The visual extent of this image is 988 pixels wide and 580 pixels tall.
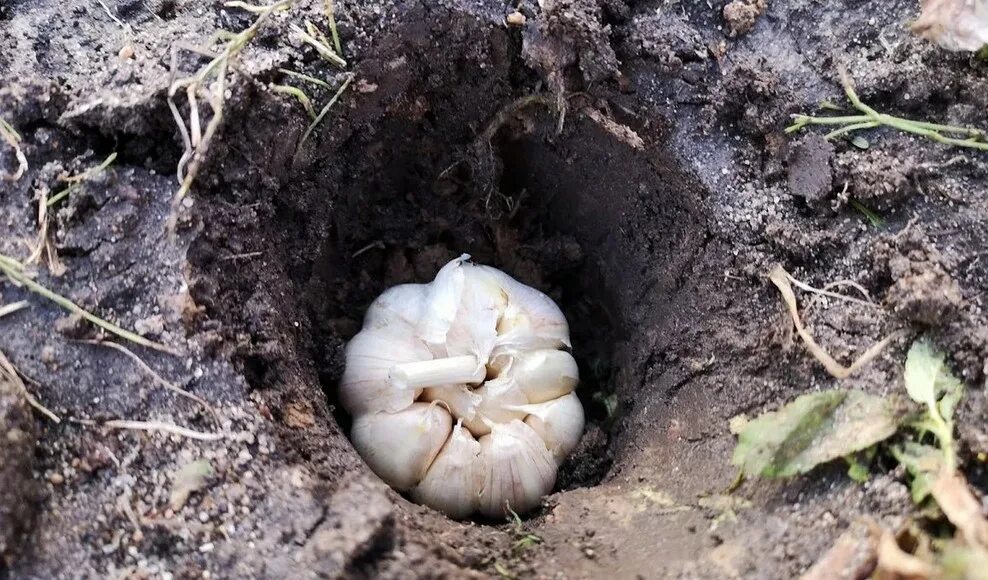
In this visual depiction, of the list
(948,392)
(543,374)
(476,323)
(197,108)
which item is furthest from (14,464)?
(948,392)

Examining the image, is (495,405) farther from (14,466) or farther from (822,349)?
(14,466)

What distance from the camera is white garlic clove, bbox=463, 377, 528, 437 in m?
1.59

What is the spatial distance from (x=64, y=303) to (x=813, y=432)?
1206 mm

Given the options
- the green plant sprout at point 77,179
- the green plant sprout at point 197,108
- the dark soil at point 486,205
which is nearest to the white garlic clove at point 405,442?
the dark soil at point 486,205

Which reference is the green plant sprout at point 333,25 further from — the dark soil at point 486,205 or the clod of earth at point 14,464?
the clod of earth at point 14,464

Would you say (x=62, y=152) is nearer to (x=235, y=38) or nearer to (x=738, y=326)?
(x=235, y=38)

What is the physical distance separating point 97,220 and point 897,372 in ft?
4.46

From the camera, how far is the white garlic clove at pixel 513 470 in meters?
1.54

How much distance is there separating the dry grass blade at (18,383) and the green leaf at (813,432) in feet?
3.56

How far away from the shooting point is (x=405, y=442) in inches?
60.4

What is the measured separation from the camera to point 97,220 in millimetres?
1347

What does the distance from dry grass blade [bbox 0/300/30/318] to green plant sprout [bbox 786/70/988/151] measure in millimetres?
1366

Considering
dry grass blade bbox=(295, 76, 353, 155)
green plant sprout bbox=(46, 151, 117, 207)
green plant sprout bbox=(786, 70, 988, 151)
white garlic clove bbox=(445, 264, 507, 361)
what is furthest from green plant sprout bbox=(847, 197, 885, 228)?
green plant sprout bbox=(46, 151, 117, 207)

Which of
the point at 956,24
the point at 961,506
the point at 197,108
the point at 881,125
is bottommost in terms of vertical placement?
the point at 197,108
